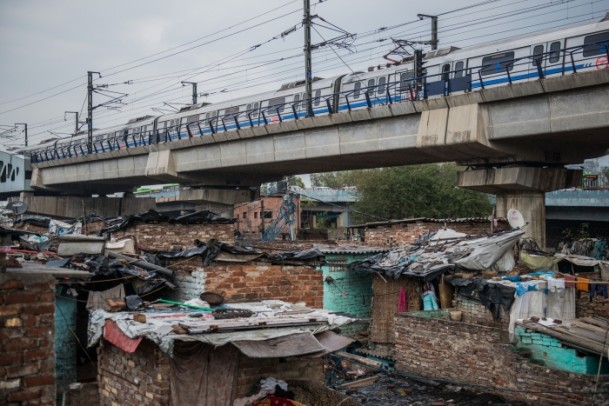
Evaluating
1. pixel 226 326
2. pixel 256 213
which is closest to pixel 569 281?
pixel 226 326

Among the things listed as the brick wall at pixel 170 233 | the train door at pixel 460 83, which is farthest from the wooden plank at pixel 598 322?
the train door at pixel 460 83

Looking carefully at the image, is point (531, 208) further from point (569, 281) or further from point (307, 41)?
point (307, 41)

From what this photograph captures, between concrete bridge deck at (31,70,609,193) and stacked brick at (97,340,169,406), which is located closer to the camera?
stacked brick at (97,340,169,406)

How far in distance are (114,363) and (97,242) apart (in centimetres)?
411

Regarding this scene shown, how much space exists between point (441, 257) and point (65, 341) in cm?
985

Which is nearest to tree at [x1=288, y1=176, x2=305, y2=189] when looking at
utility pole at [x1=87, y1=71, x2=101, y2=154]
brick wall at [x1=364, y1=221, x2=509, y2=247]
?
utility pole at [x1=87, y1=71, x2=101, y2=154]

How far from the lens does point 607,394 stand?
11.0 meters

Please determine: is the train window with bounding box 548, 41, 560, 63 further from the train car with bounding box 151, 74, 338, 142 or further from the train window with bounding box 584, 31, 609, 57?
the train car with bounding box 151, 74, 338, 142

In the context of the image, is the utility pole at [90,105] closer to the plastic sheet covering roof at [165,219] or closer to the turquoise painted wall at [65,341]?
the plastic sheet covering roof at [165,219]

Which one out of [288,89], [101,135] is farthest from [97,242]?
[101,135]

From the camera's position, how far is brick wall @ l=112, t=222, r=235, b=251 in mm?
16531

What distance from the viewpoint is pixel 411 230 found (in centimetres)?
2300

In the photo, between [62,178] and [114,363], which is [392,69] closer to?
[114,363]

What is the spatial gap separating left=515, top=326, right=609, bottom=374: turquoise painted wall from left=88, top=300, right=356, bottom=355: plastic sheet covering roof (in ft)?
17.8
